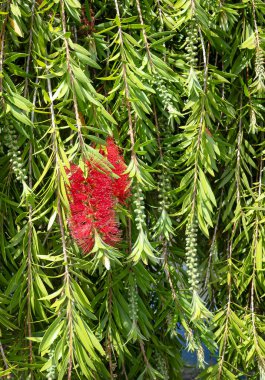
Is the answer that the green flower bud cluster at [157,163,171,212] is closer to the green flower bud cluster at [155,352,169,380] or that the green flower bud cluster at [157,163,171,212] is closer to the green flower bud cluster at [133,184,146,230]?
the green flower bud cluster at [133,184,146,230]

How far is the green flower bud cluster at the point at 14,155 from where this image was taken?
1.34 metres

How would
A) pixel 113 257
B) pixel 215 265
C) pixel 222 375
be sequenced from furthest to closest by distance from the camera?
pixel 215 265
pixel 222 375
pixel 113 257

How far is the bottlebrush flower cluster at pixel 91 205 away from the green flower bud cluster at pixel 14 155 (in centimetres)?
12

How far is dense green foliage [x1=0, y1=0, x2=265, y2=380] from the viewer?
Result: 1326 millimetres

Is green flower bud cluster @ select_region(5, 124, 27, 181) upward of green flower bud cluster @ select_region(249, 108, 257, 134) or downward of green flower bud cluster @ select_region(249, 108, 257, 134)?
downward

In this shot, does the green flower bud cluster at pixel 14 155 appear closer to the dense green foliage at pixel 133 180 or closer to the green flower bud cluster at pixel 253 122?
the dense green foliage at pixel 133 180

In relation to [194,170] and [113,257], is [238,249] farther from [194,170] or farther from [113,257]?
[113,257]

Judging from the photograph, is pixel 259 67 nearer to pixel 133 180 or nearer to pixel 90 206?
pixel 133 180

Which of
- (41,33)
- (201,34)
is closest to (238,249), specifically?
(201,34)

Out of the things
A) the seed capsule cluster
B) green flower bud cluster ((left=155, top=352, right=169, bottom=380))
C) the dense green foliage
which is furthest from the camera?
green flower bud cluster ((left=155, top=352, right=169, bottom=380))

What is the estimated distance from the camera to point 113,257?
1240mm

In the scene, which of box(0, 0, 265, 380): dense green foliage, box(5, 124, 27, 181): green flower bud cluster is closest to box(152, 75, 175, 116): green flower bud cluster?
box(0, 0, 265, 380): dense green foliage

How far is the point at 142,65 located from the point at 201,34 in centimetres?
18

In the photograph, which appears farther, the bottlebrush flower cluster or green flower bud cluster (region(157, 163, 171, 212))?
green flower bud cluster (region(157, 163, 171, 212))
